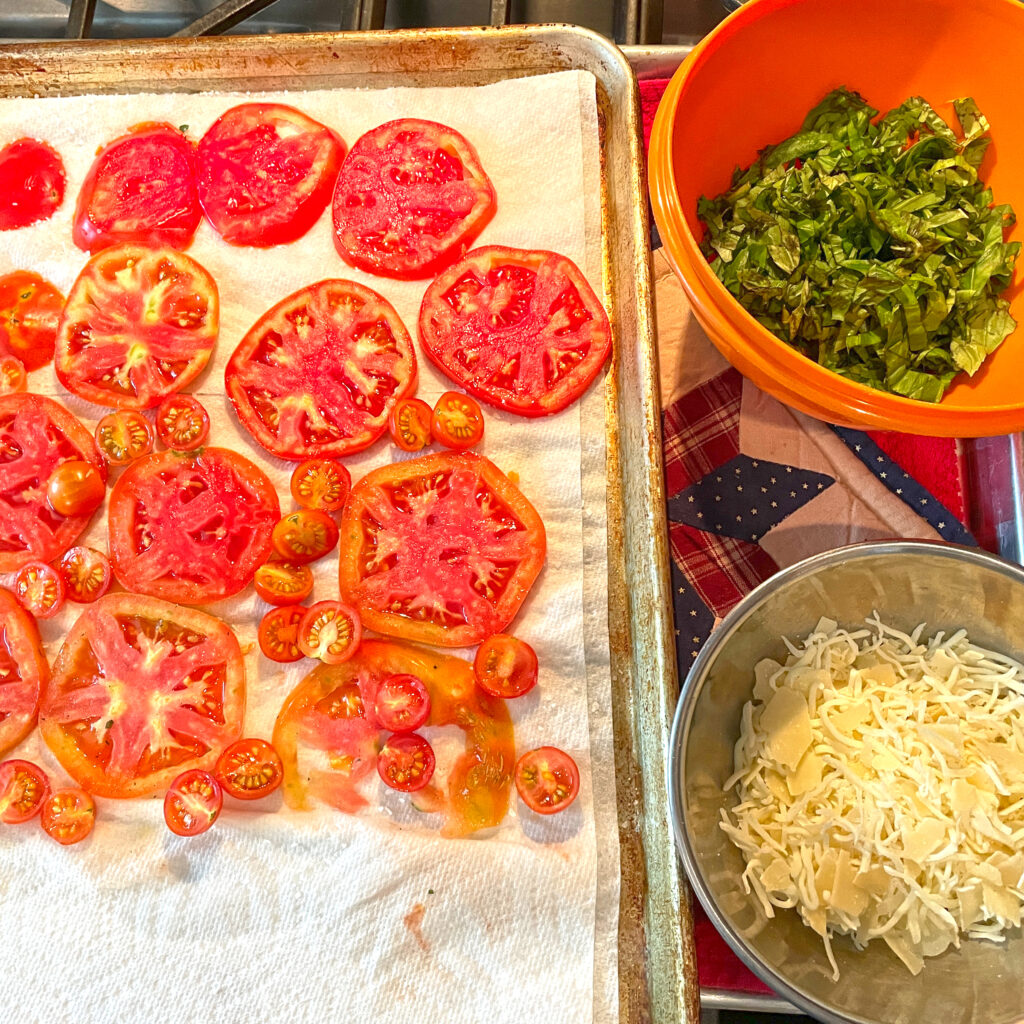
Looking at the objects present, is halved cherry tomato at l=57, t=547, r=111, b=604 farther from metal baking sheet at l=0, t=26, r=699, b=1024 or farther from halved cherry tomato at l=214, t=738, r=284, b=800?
metal baking sheet at l=0, t=26, r=699, b=1024

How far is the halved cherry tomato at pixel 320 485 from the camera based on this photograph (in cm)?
196

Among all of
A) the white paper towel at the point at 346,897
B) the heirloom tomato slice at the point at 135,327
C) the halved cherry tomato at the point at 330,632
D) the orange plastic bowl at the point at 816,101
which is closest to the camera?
the orange plastic bowl at the point at 816,101

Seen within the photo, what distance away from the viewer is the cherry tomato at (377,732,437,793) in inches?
70.1

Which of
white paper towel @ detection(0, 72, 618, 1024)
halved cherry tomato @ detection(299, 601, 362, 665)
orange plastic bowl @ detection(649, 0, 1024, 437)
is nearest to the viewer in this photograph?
orange plastic bowl @ detection(649, 0, 1024, 437)

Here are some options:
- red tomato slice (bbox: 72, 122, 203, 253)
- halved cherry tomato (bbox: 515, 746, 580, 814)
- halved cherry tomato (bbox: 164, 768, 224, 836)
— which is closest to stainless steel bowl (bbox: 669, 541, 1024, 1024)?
halved cherry tomato (bbox: 515, 746, 580, 814)

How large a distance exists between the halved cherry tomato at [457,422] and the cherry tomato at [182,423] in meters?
0.56

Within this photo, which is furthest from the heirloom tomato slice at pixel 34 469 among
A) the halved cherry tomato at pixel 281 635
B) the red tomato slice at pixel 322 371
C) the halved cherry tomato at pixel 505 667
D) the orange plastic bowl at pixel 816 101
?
the orange plastic bowl at pixel 816 101

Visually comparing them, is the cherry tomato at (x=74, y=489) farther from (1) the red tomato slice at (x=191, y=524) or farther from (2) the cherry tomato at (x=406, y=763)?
(2) the cherry tomato at (x=406, y=763)

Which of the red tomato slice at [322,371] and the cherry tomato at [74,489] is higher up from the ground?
the red tomato slice at [322,371]

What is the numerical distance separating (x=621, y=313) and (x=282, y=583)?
1.07m

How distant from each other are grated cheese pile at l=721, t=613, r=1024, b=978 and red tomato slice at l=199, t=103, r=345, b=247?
1599mm

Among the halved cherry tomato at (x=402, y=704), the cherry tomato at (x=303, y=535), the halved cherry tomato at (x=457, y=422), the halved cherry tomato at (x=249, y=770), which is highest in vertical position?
the halved cherry tomato at (x=457, y=422)

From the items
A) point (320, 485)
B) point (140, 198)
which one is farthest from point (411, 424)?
point (140, 198)

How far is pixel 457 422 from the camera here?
1.96 meters
